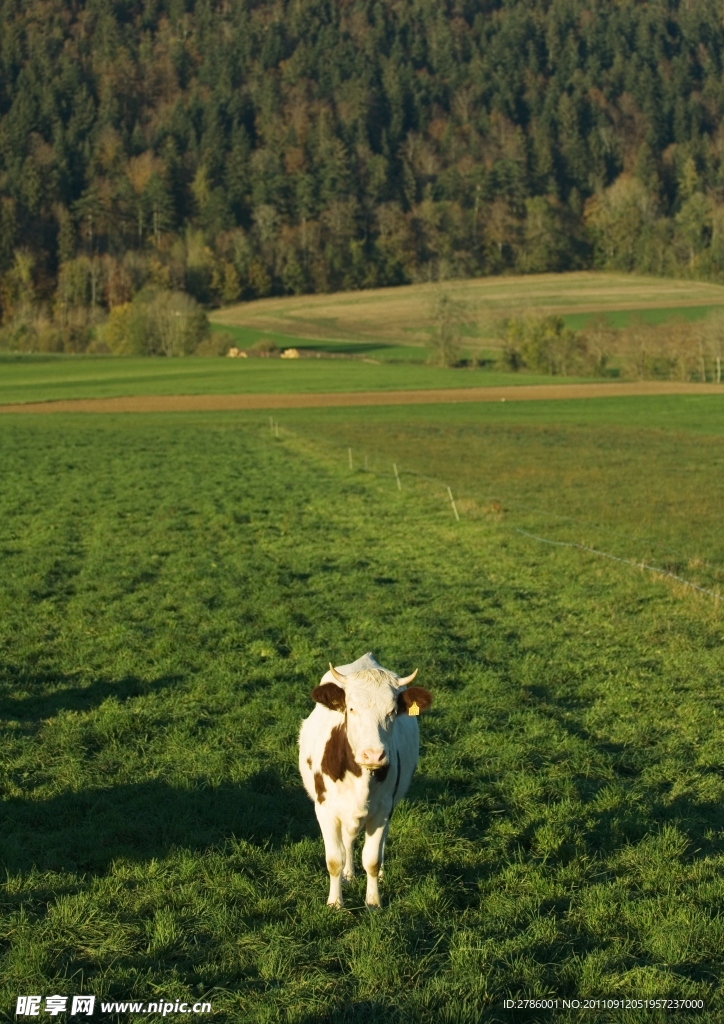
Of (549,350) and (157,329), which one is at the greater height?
(157,329)

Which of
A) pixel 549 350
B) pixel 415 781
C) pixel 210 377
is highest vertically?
pixel 549 350

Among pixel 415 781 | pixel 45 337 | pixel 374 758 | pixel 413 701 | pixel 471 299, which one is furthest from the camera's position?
pixel 45 337

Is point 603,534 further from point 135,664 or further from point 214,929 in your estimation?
point 214,929

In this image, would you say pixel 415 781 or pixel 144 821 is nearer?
pixel 144 821

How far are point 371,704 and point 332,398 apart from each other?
67577 millimetres

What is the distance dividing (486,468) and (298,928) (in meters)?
28.8

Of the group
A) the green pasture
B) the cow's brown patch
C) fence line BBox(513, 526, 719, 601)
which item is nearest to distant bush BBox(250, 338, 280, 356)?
the green pasture

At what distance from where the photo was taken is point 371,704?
6508 millimetres

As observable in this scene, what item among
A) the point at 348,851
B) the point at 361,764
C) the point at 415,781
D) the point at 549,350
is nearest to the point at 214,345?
the point at 549,350

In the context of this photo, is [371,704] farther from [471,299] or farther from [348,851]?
[471,299]

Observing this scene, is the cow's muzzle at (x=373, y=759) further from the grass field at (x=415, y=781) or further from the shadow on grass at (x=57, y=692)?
the shadow on grass at (x=57, y=692)

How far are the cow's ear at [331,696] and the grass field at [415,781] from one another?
124 cm

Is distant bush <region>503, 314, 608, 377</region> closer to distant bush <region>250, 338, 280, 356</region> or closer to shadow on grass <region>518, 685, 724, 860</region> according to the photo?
distant bush <region>250, 338, 280, 356</region>

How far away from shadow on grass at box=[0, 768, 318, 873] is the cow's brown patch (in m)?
1.20
